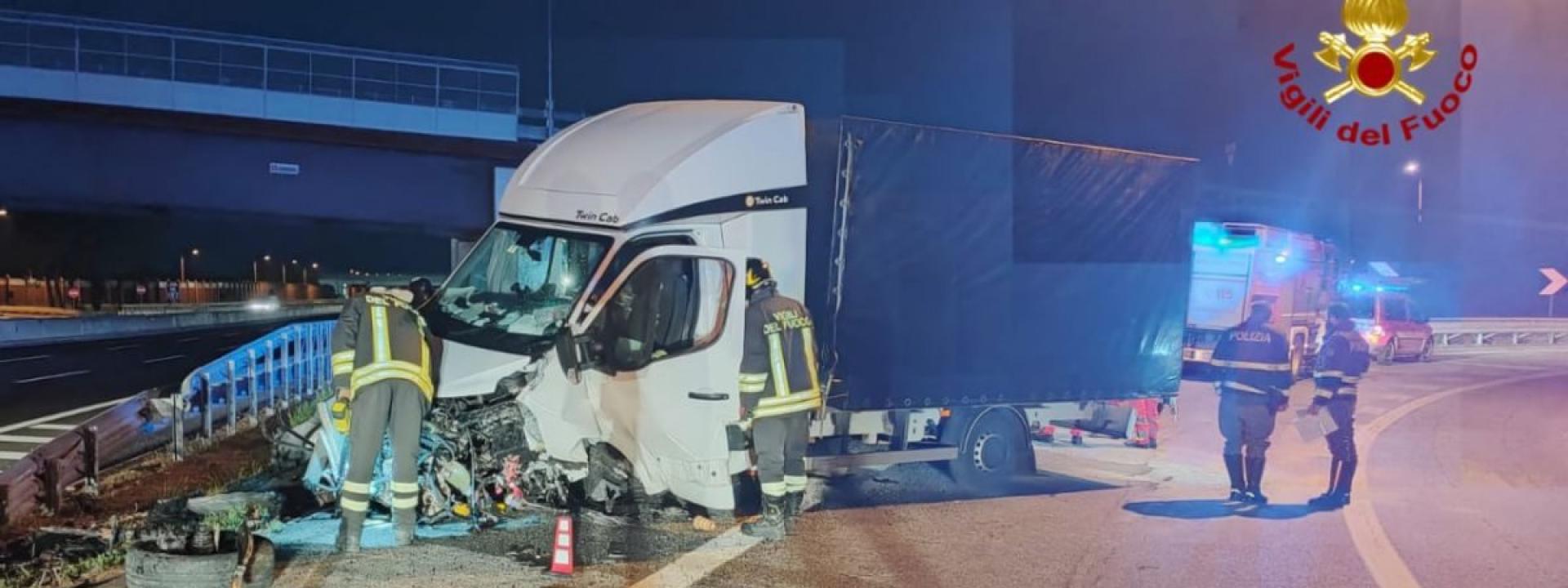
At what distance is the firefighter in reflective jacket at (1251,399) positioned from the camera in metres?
8.81

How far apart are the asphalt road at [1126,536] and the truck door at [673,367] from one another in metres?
0.55

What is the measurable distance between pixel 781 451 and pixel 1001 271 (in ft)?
8.28

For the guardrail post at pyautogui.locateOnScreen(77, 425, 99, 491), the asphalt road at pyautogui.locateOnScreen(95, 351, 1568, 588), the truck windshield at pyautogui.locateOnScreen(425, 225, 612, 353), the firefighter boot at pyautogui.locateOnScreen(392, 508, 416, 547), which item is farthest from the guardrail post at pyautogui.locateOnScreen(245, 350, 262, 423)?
the firefighter boot at pyautogui.locateOnScreen(392, 508, 416, 547)

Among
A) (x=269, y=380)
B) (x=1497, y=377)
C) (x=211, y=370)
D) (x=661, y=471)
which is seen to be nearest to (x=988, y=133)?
(x=661, y=471)

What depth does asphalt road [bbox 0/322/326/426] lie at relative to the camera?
1639 cm

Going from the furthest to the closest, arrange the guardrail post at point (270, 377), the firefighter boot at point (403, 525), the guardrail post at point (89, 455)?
the guardrail post at point (270, 377)
the guardrail post at point (89, 455)
the firefighter boot at point (403, 525)

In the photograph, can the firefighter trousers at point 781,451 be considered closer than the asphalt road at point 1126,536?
No

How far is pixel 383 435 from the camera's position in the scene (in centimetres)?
671

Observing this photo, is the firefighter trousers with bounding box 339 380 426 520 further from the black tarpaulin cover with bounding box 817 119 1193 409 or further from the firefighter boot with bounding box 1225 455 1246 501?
the firefighter boot with bounding box 1225 455 1246 501

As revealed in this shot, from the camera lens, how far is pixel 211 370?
11477 millimetres

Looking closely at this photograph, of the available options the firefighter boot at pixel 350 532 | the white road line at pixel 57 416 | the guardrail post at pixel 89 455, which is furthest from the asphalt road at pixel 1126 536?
the white road line at pixel 57 416

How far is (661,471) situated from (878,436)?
197 cm

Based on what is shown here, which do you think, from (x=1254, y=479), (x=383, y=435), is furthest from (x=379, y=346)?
(x=1254, y=479)

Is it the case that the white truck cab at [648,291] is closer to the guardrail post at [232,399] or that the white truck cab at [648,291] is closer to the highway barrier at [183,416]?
the highway barrier at [183,416]
